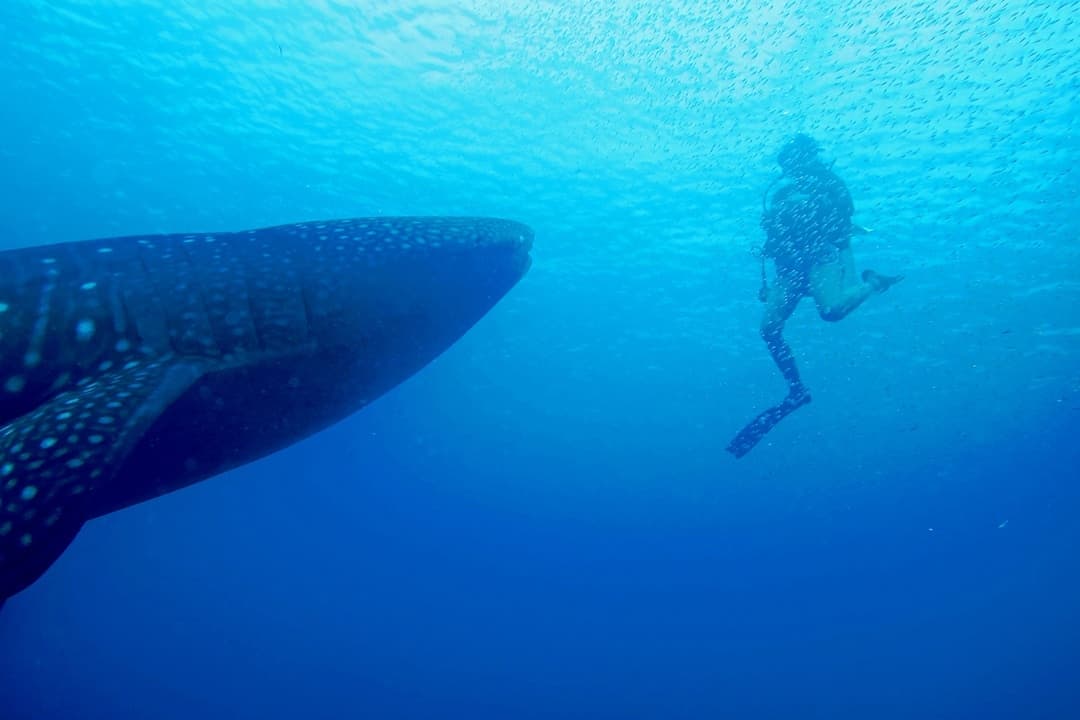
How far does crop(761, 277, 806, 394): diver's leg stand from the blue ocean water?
6.05 meters

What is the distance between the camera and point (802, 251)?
1004 cm

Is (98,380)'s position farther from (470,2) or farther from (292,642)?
(292,642)

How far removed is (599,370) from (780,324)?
79.6 ft

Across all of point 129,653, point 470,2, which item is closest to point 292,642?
point 129,653

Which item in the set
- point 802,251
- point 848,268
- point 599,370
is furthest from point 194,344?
point 599,370

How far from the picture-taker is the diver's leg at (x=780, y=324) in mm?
10406

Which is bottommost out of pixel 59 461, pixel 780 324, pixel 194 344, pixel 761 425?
pixel 59 461

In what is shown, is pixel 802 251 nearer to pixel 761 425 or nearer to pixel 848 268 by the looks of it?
pixel 848 268

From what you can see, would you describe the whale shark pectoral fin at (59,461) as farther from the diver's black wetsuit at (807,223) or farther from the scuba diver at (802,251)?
the diver's black wetsuit at (807,223)

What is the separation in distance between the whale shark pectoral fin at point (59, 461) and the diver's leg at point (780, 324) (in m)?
9.49

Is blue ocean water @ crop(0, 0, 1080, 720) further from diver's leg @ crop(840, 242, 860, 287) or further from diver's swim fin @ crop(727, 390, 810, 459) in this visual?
diver's swim fin @ crop(727, 390, 810, 459)

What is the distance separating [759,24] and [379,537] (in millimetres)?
70715

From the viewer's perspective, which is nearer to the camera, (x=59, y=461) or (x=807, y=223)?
(x=59, y=461)

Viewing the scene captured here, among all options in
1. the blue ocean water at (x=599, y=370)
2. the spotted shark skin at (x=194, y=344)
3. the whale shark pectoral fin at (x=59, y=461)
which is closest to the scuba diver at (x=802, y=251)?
the blue ocean water at (x=599, y=370)
